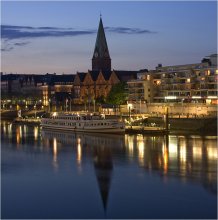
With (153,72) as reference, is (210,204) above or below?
below

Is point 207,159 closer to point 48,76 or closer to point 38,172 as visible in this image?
point 38,172

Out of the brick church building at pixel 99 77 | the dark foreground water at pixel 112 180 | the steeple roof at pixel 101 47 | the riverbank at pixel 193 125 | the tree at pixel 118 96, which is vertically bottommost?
the dark foreground water at pixel 112 180

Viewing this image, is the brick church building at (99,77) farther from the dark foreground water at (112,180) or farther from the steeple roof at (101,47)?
the dark foreground water at (112,180)

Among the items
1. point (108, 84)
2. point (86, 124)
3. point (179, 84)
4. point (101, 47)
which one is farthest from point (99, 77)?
point (86, 124)

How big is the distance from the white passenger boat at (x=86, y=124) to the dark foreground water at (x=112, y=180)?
706 cm

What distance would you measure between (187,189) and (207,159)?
7031 millimetres

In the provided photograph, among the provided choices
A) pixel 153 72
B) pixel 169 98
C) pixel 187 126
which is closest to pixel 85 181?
pixel 187 126

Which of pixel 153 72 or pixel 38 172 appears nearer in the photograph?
pixel 38 172

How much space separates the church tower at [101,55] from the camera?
3521 inches

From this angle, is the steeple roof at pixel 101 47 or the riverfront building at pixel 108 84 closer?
the riverfront building at pixel 108 84

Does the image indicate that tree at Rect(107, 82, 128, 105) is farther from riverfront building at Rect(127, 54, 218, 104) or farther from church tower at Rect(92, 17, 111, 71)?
church tower at Rect(92, 17, 111, 71)

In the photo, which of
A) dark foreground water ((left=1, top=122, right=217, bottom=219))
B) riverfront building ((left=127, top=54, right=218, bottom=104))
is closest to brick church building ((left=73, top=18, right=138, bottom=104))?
riverfront building ((left=127, top=54, right=218, bottom=104))

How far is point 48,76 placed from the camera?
117 m

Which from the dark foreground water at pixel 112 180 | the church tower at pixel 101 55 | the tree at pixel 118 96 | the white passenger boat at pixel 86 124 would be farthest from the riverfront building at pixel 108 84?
the dark foreground water at pixel 112 180
